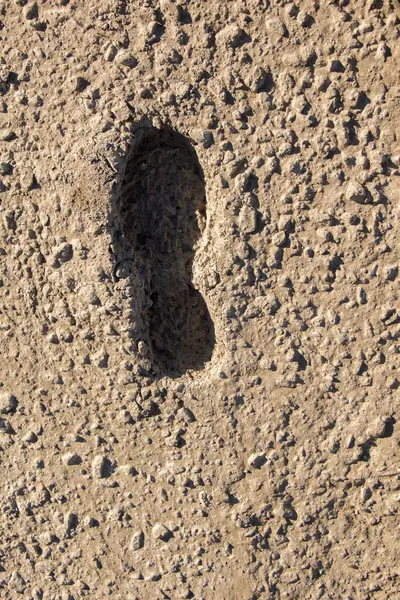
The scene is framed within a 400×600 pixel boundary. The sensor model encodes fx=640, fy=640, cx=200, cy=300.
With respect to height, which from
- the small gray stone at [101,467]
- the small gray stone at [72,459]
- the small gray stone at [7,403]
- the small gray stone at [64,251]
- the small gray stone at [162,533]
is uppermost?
the small gray stone at [64,251]

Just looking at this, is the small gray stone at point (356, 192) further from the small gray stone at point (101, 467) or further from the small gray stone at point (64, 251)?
the small gray stone at point (101, 467)

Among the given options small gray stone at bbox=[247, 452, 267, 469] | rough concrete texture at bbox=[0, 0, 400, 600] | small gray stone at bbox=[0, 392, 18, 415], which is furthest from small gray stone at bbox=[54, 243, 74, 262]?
small gray stone at bbox=[247, 452, 267, 469]

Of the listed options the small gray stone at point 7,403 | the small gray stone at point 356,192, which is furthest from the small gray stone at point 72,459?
the small gray stone at point 356,192

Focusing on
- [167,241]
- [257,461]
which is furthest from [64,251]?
[257,461]

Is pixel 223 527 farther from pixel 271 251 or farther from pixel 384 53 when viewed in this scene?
pixel 384 53

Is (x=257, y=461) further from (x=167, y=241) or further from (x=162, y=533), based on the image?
(x=167, y=241)

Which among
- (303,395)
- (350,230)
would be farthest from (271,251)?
(303,395)

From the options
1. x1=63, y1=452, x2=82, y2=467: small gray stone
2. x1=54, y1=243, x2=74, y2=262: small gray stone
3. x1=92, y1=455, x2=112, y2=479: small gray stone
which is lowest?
x1=92, y1=455, x2=112, y2=479: small gray stone

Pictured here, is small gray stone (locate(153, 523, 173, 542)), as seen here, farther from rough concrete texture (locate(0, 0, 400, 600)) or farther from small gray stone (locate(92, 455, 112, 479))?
small gray stone (locate(92, 455, 112, 479))
